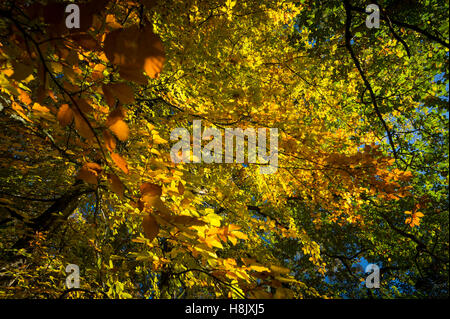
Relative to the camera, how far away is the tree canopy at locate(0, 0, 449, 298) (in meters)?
0.84

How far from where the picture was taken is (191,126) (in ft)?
10.1

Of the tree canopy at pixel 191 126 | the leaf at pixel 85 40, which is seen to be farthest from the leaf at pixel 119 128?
the leaf at pixel 85 40

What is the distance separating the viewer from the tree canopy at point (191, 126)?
0.84m

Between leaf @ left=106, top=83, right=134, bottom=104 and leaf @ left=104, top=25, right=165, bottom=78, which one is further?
leaf @ left=106, top=83, right=134, bottom=104

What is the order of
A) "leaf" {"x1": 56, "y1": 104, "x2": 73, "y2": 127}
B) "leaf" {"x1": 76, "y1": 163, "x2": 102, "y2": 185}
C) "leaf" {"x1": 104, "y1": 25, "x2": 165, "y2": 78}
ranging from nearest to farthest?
1. "leaf" {"x1": 104, "y1": 25, "x2": 165, "y2": 78}
2. "leaf" {"x1": 56, "y1": 104, "x2": 73, "y2": 127}
3. "leaf" {"x1": 76, "y1": 163, "x2": 102, "y2": 185}

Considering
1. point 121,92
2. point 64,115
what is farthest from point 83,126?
point 121,92

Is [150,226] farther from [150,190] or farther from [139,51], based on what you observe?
[139,51]

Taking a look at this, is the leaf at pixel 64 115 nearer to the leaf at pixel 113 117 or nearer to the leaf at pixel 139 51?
the leaf at pixel 113 117

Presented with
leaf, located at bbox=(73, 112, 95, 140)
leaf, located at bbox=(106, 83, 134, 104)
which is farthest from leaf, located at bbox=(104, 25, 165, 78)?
leaf, located at bbox=(73, 112, 95, 140)

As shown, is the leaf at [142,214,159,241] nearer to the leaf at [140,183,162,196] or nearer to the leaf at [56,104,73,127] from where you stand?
the leaf at [140,183,162,196]

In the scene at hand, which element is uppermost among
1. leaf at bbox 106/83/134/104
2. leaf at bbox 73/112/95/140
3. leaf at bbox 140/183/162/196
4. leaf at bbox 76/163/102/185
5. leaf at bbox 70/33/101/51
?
leaf at bbox 70/33/101/51
